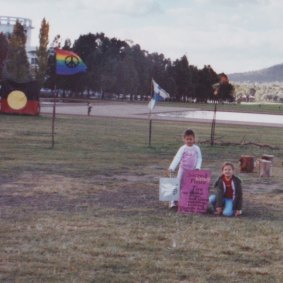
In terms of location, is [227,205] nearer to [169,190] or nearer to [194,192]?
[194,192]

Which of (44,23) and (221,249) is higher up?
(44,23)

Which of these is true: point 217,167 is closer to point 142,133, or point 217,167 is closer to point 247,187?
point 247,187

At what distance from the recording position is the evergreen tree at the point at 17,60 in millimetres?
56094

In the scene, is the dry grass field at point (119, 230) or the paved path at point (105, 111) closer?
the dry grass field at point (119, 230)

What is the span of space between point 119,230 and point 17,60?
168 ft

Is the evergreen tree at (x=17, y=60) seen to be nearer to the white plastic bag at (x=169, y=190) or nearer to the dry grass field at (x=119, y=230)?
the dry grass field at (x=119, y=230)

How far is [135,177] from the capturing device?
1384 centimetres

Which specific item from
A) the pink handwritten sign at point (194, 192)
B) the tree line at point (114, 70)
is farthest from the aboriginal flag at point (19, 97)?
the pink handwritten sign at point (194, 192)

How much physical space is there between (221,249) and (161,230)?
1.11 metres


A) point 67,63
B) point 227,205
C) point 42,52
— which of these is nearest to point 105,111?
point 42,52

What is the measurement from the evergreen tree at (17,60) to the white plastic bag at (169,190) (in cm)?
4572

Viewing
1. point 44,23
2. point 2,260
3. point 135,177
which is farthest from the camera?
point 44,23

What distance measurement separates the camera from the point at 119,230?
8180 mm

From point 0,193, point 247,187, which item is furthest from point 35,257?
point 247,187
